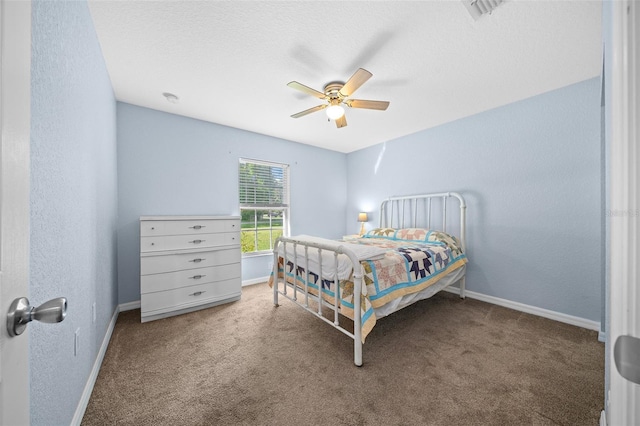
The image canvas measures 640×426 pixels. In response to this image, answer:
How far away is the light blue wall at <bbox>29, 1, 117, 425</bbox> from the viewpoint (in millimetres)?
903

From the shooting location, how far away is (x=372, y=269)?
196 cm

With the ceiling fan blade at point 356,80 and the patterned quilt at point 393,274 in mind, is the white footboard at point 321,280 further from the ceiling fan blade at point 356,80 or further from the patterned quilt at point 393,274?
the ceiling fan blade at point 356,80

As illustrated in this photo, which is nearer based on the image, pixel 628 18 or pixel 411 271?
pixel 628 18

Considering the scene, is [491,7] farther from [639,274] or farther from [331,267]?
[331,267]

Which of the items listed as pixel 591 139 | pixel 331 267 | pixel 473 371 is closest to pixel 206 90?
pixel 331 267

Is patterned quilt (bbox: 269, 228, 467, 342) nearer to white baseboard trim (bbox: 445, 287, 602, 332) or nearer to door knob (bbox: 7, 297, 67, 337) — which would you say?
white baseboard trim (bbox: 445, 287, 602, 332)

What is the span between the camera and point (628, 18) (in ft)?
1.39

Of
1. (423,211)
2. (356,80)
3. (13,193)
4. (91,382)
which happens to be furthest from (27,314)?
(423,211)

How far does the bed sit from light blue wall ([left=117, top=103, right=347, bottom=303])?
134 cm

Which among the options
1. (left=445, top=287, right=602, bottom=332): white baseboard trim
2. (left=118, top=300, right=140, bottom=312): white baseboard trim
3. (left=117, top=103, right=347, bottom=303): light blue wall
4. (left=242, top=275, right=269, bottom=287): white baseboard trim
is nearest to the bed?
(left=445, top=287, right=602, bottom=332): white baseboard trim

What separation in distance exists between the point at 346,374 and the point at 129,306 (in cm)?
270

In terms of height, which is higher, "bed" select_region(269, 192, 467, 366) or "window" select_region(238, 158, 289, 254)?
"window" select_region(238, 158, 289, 254)

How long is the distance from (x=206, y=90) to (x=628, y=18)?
9.60 ft

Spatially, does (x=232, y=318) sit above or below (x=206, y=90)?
below
